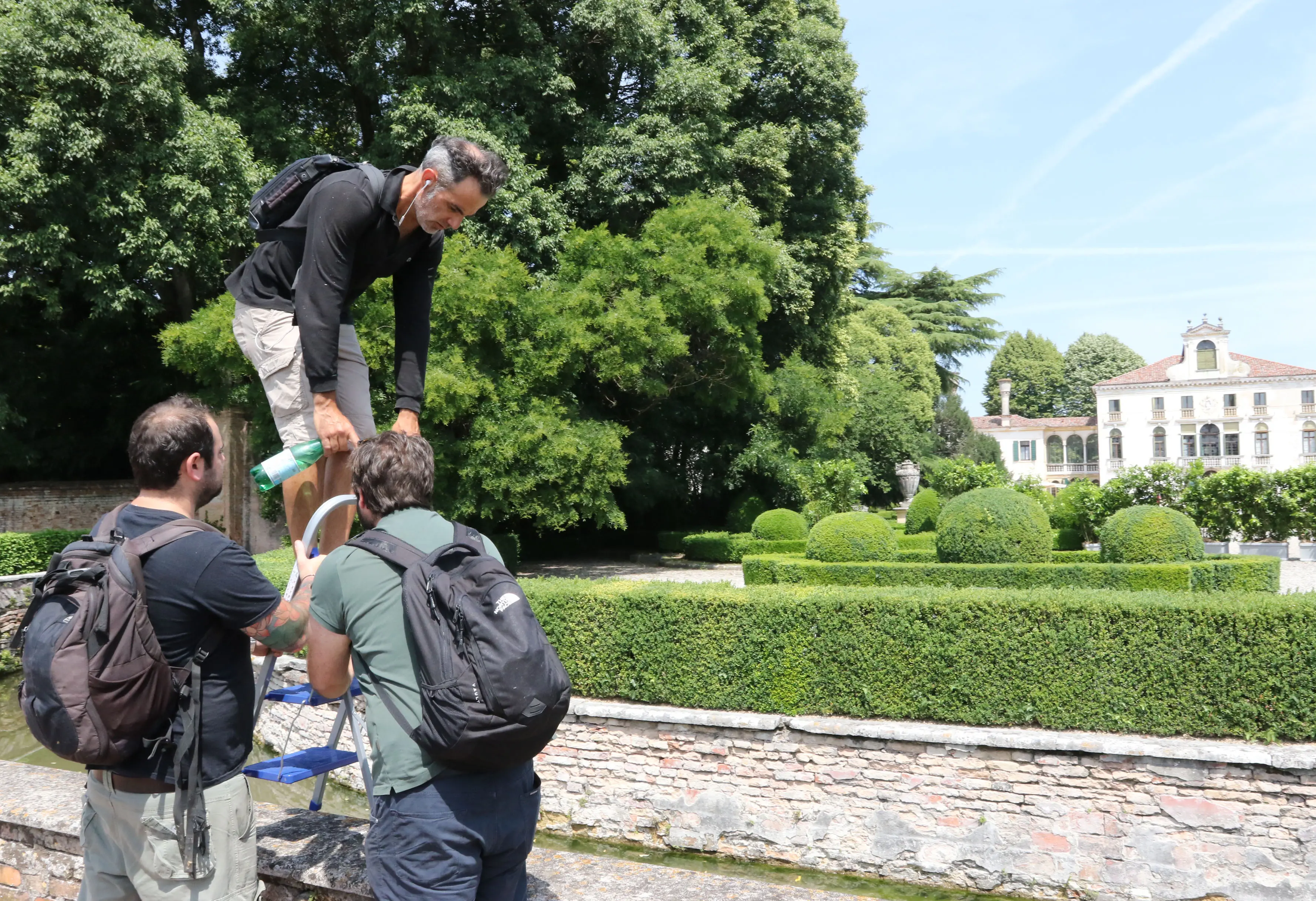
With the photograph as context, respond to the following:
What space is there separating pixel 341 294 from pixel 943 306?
1824 inches

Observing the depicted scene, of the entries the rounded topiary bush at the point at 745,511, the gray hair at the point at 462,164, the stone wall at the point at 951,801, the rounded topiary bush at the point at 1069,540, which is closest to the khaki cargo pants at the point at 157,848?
the gray hair at the point at 462,164

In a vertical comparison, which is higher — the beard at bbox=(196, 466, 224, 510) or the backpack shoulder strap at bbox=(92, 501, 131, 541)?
the beard at bbox=(196, 466, 224, 510)

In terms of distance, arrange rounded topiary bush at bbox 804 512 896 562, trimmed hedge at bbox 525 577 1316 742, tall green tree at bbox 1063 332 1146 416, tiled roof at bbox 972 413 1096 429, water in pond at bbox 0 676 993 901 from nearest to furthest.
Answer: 1. trimmed hedge at bbox 525 577 1316 742
2. water in pond at bbox 0 676 993 901
3. rounded topiary bush at bbox 804 512 896 562
4. tiled roof at bbox 972 413 1096 429
5. tall green tree at bbox 1063 332 1146 416

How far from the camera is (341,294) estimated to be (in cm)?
265

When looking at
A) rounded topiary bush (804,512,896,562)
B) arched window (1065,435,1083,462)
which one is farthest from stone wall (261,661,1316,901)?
arched window (1065,435,1083,462)

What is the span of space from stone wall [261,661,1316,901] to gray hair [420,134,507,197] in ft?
19.3

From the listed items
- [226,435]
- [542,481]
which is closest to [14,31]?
[226,435]

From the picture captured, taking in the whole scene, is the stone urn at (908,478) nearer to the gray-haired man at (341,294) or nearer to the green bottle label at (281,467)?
the gray-haired man at (341,294)

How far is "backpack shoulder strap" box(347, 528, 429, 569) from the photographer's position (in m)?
2.11

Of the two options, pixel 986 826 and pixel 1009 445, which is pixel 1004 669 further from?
pixel 1009 445

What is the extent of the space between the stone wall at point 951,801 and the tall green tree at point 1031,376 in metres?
65.4

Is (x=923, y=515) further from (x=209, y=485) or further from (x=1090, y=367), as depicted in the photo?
(x=1090, y=367)

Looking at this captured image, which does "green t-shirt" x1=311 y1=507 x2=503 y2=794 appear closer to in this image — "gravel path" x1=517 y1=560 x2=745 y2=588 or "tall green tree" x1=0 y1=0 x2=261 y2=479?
"gravel path" x1=517 y1=560 x2=745 y2=588

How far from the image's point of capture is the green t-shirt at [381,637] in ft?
6.82
